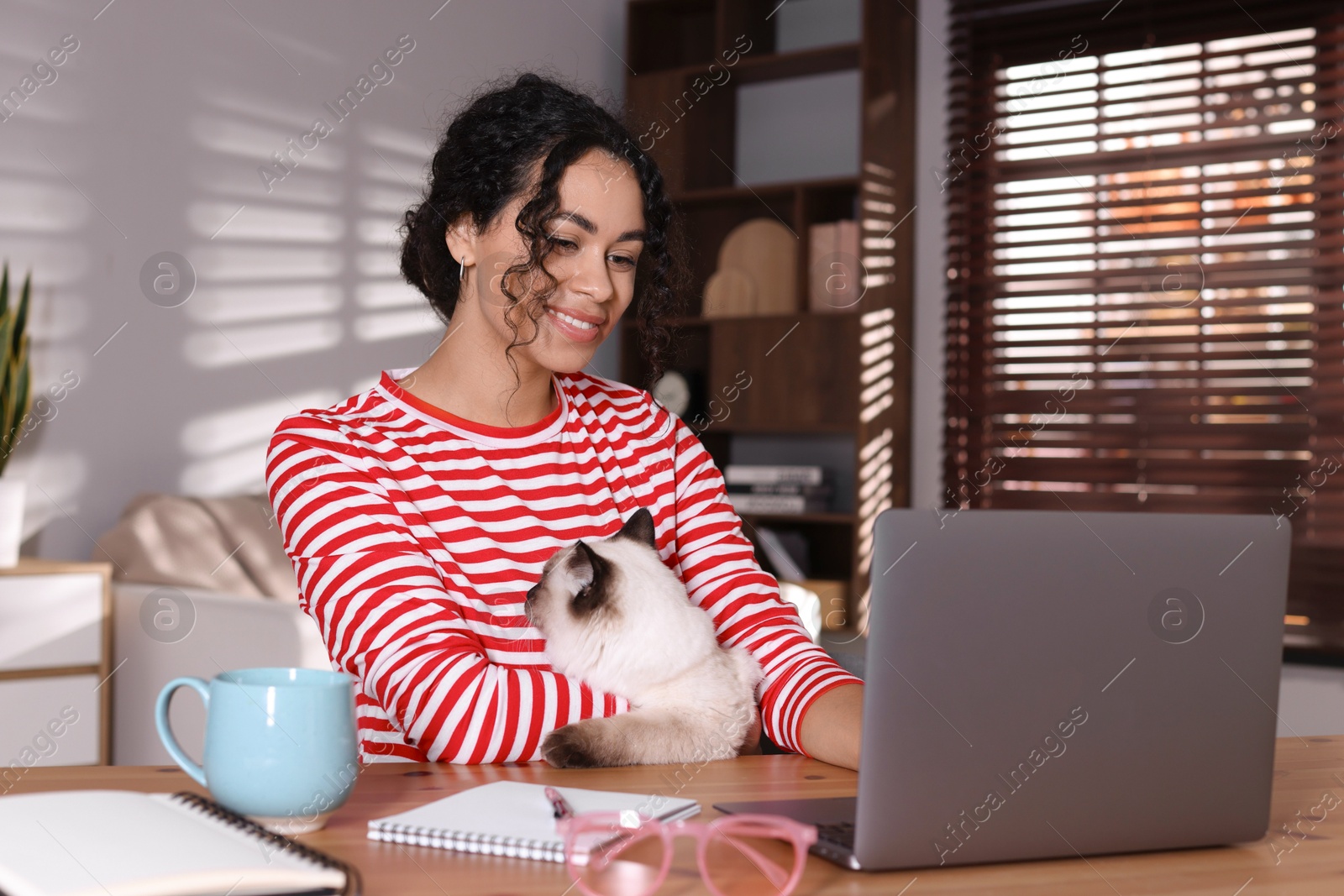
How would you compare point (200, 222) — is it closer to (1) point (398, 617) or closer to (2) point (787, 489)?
(2) point (787, 489)

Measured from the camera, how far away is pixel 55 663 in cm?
255

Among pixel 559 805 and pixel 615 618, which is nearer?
pixel 559 805

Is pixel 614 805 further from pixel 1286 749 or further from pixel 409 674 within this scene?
pixel 1286 749

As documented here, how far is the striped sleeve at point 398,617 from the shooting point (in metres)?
1.10

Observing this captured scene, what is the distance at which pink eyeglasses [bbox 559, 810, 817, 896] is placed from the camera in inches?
27.0

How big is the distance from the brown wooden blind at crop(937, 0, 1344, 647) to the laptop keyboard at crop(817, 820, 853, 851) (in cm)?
305

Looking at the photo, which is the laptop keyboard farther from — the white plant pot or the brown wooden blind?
the brown wooden blind

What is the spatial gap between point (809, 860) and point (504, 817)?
0.22 meters

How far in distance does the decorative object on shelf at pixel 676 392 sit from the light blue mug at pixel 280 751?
11.3ft

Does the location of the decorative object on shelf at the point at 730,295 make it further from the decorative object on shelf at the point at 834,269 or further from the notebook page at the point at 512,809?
the notebook page at the point at 512,809

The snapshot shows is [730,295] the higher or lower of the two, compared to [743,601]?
higher

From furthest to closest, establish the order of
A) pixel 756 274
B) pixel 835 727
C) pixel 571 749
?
pixel 756 274
pixel 835 727
pixel 571 749

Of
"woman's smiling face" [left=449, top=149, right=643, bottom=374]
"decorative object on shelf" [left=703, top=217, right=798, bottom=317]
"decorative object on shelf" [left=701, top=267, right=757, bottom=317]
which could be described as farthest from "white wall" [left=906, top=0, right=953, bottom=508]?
"woman's smiling face" [left=449, top=149, right=643, bottom=374]

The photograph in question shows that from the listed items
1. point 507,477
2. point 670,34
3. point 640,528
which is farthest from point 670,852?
point 670,34
